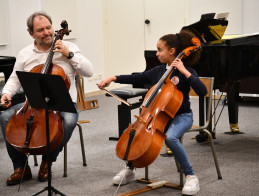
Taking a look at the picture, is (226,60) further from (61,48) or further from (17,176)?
(17,176)

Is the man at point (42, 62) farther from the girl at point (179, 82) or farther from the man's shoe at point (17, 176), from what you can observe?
the girl at point (179, 82)

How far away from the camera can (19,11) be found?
648 cm

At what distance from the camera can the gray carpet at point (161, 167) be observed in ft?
10.9

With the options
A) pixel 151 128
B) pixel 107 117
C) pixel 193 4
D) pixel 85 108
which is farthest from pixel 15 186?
pixel 193 4

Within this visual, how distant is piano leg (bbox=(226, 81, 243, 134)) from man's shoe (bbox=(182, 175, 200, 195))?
1.61 meters

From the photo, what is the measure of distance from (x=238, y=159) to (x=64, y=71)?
5.23 feet

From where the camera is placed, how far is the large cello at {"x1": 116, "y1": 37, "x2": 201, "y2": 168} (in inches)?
113

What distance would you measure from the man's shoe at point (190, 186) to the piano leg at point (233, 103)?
5.29ft

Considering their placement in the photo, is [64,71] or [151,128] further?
[64,71]

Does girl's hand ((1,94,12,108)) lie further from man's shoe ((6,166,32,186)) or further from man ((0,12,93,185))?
man's shoe ((6,166,32,186))

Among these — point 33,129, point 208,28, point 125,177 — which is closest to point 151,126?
point 125,177

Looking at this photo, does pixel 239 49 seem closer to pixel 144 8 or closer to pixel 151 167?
pixel 151 167

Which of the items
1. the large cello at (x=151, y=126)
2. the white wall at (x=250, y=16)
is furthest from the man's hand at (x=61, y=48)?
the white wall at (x=250, y=16)

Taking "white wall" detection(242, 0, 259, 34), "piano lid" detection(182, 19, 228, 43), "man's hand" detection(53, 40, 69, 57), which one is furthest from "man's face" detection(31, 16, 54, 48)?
"white wall" detection(242, 0, 259, 34)
